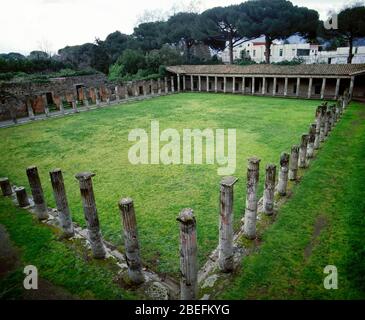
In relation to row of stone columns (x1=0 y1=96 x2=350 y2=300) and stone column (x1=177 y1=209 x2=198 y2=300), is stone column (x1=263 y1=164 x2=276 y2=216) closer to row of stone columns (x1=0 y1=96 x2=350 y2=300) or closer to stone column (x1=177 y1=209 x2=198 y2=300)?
row of stone columns (x1=0 y1=96 x2=350 y2=300)

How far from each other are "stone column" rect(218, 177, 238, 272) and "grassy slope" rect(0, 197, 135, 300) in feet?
6.48

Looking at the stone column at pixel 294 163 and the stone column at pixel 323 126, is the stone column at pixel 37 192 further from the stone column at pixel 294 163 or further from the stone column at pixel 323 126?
the stone column at pixel 323 126

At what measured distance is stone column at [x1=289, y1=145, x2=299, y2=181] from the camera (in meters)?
9.14

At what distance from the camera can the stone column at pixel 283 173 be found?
8.06 meters

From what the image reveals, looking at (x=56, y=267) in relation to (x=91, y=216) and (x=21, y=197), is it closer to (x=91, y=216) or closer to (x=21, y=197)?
(x=91, y=216)

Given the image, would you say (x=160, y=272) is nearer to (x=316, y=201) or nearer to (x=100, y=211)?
(x=100, y=211)

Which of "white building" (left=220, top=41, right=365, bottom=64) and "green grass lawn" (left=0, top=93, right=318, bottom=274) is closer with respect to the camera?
"green grass lawn" (left=0, top=93, right=318, bottom=274)

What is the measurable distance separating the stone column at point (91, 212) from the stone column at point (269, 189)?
14.0 ft

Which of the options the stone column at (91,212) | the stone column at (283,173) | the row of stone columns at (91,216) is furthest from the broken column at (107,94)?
the stone column at (91,212)

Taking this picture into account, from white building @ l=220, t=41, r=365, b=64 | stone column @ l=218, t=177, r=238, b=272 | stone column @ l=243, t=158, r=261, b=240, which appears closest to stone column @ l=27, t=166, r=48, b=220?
stone column @ l=218, t=177, r=238, b=272

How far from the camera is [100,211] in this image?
8.38 m

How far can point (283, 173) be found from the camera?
8.30 metres
